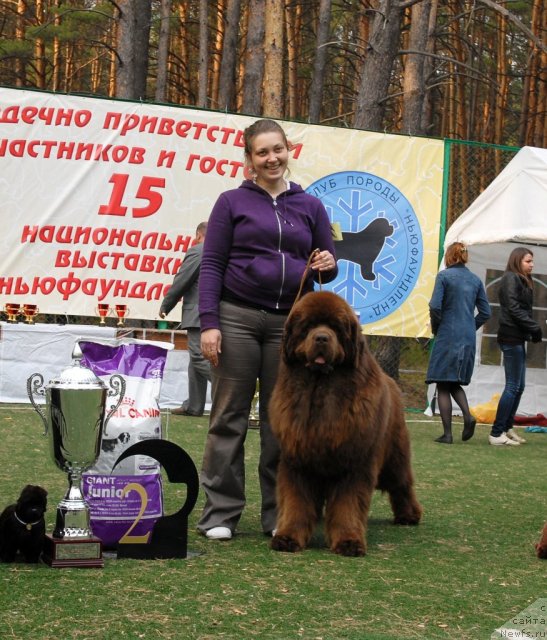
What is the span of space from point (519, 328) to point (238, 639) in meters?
7.34

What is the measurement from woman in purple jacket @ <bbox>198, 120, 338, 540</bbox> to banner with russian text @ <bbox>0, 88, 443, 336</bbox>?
5934 mm

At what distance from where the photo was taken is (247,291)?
195 inches

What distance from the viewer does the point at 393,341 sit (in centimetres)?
1372

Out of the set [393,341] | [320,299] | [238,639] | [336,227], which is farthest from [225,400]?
[393,341]

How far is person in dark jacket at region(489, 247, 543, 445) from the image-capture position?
1012 cm

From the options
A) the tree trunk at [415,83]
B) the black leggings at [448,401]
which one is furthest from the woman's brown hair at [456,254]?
the tree trunk at [415,83]

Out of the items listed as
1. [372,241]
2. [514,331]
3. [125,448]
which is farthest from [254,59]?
[125,448]

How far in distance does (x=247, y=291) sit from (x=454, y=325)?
5.76 meters

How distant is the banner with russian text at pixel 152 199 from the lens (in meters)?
11.1

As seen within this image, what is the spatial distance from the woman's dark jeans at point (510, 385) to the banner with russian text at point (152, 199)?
6.35ft

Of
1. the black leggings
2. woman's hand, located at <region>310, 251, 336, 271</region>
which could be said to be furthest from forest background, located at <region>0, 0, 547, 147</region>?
woman's hand, located at <region>310, 251, 336, 271</region>

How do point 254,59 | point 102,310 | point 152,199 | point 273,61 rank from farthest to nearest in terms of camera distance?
1. point 254,59
2. point 273,61
3. point 152,199
4. point 102,310

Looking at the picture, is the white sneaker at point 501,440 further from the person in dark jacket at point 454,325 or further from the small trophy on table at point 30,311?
the small trophy on table at point 30,311

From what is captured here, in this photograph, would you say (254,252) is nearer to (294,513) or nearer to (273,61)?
(294,513)
